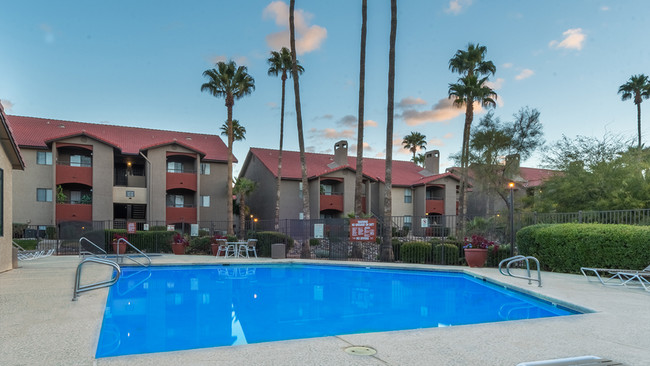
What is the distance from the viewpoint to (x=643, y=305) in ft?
25.4

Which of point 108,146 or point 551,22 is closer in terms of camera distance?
point 551,22

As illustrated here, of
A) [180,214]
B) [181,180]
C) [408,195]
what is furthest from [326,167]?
[180,214]

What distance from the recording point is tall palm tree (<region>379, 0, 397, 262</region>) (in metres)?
17.7

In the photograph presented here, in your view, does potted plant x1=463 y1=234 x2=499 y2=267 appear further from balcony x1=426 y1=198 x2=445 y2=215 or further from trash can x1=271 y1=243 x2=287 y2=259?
balcony x1=426 y1=198 x2=445 y2=215

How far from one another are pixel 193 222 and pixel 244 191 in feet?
15.3

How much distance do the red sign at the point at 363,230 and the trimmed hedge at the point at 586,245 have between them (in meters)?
5.49

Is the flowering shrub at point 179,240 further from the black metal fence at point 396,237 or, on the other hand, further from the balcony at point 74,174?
the balcony at point 74,174

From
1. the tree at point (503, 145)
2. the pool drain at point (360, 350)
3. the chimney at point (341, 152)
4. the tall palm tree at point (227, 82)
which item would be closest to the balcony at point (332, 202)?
the chimney at point (341, 152)

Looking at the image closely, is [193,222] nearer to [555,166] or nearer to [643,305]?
[555,166]

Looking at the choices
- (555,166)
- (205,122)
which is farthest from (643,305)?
(205,122)

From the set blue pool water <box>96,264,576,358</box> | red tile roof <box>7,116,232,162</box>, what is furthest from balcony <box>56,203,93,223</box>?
blue pool water <box>96,264,576,358</box>

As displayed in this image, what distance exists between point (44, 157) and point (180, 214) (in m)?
9.58

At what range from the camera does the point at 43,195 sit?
29094 mm

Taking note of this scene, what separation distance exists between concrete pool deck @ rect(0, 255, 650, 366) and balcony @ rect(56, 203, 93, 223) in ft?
77.7
